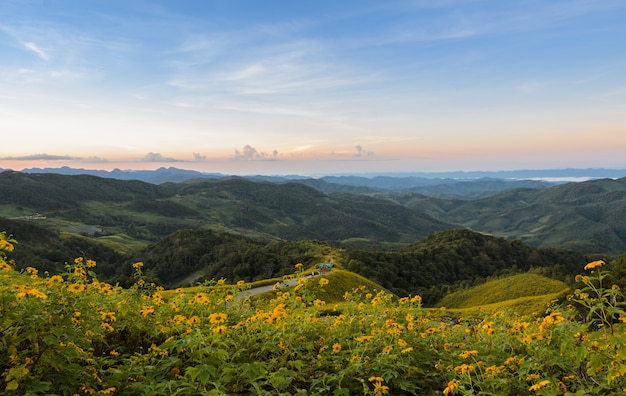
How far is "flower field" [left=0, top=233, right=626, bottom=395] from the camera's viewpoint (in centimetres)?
419

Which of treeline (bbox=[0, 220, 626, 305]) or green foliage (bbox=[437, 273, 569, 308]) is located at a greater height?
green foliage (bbox=[437, 273, 569, 308])

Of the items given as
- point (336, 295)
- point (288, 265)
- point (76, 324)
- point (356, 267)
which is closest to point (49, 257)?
point (288, 265)

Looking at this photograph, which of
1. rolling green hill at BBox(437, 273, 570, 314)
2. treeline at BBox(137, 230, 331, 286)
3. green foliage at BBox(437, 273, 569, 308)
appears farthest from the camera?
treeline at BBox(137, 230, 331, 286)

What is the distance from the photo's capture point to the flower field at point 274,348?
165 inches

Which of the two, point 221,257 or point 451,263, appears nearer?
point 451,263

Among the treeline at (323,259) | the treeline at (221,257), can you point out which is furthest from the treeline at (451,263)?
the treeline at (221,257)

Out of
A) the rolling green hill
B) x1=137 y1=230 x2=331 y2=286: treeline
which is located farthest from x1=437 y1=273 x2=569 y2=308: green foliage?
x1=137 y1=230 x2=331 y2=286: treeline

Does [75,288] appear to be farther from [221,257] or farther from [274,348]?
[221,257]

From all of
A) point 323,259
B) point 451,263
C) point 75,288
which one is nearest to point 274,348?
point 75,288

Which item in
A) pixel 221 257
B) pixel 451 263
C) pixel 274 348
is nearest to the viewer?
pixel 274 348

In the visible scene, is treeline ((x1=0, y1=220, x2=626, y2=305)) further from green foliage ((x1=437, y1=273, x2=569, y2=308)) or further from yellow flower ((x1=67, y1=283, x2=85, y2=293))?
yellow flower ((x1=67, y1=283, x2=85, y2=293))

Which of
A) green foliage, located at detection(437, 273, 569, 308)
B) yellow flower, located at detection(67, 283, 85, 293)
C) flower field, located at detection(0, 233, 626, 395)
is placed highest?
yellow flower, located at detection(67, 283, 85, 293)

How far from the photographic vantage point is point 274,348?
5.33 metres

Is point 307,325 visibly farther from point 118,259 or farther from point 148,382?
point 118,259
